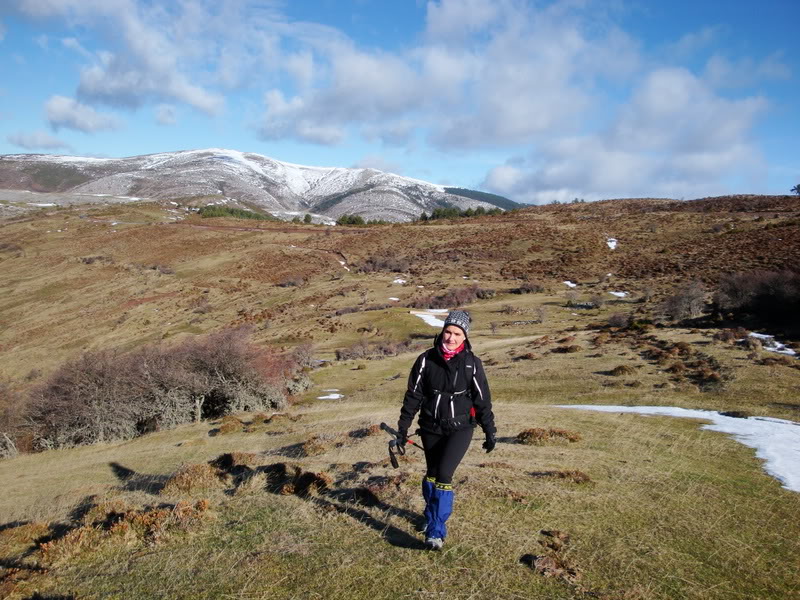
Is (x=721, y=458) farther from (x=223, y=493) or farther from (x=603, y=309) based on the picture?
(x=603, y=309)

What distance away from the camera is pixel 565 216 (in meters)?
81.8

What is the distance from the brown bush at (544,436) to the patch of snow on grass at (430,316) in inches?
940

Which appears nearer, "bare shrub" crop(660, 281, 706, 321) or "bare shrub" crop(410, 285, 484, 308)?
"bare shrub" crop(660, 281, 706, 321)

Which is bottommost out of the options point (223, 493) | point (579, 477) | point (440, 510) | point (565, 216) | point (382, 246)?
point (223, 493)

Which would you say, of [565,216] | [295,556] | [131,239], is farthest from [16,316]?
[565,216]

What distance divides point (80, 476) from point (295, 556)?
11152mm

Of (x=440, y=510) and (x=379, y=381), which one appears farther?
(x=379, y=381)

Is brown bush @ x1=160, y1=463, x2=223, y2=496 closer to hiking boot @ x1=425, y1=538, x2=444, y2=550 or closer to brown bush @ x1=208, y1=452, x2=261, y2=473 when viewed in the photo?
brown bush @ x1=208, y1=452, x2=261, y2=473

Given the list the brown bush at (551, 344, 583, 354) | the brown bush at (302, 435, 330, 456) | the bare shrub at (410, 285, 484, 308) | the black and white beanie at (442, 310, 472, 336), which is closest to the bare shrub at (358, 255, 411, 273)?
the bare shrub at (410, 285, 484, 308)

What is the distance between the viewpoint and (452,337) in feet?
17.9

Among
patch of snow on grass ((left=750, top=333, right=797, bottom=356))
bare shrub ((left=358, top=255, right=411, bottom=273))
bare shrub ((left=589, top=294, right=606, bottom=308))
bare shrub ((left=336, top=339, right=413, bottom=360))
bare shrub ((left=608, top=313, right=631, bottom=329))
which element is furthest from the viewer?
bare shrub ((left=358, top=255, right=411, bottom=273))

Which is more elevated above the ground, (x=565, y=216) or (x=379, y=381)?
(x=565, y=216)

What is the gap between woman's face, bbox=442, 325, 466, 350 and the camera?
5457 millimetres

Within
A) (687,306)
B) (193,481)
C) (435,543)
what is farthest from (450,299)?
(435,543)
